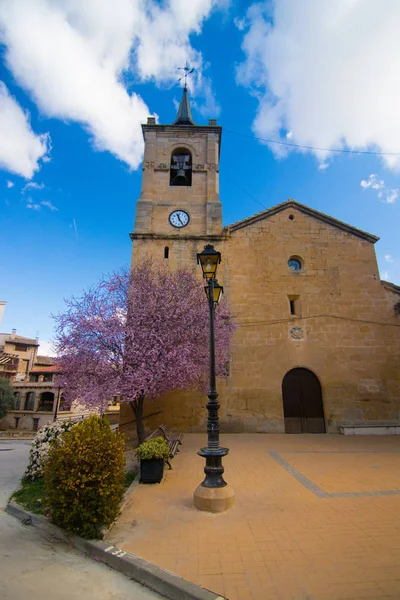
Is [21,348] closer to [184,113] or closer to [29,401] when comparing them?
[29,401]

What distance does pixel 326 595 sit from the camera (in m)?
2.74

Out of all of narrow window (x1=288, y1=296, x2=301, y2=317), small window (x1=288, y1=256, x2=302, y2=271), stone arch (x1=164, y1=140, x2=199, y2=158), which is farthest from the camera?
stone arch (x1=164, y1=140, x2=199, y2=158)

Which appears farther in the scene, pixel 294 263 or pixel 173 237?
pixel 294 263

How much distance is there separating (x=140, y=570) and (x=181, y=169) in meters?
15.3

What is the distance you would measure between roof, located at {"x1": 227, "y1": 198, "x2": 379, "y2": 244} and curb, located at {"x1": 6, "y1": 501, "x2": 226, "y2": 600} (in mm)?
12567

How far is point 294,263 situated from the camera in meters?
14.3

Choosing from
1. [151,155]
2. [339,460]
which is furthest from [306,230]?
[339,460]

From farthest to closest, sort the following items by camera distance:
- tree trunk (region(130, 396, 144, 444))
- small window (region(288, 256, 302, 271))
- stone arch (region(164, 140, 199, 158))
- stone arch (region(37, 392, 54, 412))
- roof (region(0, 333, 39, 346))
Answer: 1. roof (region(0, 333, 39, 346))
2. stone arch (region(37, 392, 54, 412))
3. stone arch (region(164, 140, 199, 158))
4. small window (region(288, 256, 302, 271))
5. tree trunk (region(130, 396, 144, 444))

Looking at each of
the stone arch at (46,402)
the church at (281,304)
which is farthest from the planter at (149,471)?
the stone arch at (46,402)

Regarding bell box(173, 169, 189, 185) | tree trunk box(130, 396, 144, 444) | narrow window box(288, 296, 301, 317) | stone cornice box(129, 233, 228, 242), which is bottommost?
tree trunk box(130, 396, 144, 444)

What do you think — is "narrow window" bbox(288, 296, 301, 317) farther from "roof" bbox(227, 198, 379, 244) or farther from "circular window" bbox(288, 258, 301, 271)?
"roof" bbox(227, 198, 379, 244)

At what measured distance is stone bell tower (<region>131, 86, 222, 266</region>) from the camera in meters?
14.1

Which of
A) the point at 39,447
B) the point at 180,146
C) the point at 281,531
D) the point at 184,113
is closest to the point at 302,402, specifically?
the point at 281,531

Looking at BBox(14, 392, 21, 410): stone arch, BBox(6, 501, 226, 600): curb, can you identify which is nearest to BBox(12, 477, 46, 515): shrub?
BBox(6, 501, 226, 600): curb
